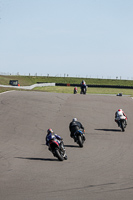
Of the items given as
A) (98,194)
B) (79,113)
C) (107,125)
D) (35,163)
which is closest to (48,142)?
(35,163)

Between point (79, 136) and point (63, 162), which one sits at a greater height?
point (79, 136)

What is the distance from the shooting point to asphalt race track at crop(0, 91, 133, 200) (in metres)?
9.15

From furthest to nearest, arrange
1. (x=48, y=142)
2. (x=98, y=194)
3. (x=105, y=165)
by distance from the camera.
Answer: (x=48, y=142), (x=105, y=165), (x=98, y=194)

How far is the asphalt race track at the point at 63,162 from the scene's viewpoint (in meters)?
9.15

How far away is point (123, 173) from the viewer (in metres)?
11.4

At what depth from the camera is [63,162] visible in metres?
13.5

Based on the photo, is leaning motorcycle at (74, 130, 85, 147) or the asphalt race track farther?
leaning motorcycle at (74, 130, 85, 147)

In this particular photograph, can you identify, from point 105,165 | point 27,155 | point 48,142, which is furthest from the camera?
point 27,155

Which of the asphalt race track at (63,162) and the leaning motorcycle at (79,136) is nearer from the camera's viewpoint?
the asphalt race track at (63,162)

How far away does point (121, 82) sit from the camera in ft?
386

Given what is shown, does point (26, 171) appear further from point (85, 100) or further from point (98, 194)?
point (85, 100)

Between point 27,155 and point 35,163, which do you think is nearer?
point 35,163

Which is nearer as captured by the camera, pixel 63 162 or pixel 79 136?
pixel 63 162

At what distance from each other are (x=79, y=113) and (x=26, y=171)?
1880 centimetres
